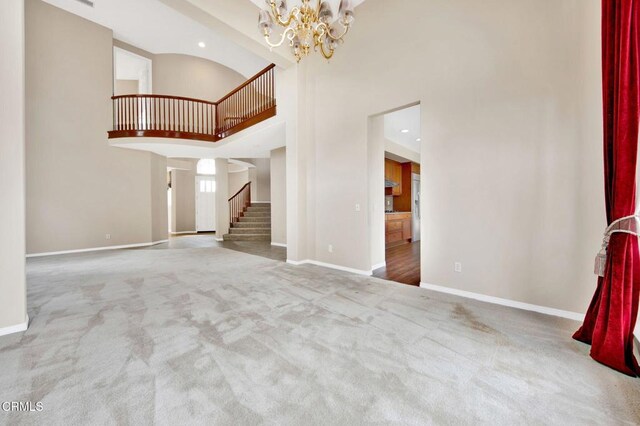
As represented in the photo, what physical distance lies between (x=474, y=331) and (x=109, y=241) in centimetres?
799

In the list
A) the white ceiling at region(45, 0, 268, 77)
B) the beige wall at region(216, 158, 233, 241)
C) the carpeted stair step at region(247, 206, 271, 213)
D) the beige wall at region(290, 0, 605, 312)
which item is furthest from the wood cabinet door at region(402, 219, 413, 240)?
the white ceiling at region(45, 0, 268, 77)

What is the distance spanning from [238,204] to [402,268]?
22.7 ft

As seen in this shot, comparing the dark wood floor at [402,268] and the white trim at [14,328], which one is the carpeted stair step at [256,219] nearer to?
the dark wood floor at [402,268]

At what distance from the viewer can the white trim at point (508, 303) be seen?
2283 mm

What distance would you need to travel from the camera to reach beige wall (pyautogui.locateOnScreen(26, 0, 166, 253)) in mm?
5320

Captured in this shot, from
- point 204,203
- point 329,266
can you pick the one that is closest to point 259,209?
point 204,203

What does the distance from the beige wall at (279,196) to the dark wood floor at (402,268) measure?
3120mm

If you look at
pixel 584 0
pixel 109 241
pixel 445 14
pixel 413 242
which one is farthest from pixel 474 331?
pixel 109 241

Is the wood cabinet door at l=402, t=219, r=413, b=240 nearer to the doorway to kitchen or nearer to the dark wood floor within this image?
the doorway to kitchen

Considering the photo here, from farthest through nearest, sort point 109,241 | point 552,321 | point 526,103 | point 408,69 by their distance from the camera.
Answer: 1. point 109,241
2. point 408,69
3. point 526,103
4. point 552,321

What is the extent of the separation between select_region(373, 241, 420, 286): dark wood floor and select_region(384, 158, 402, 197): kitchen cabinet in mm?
2667

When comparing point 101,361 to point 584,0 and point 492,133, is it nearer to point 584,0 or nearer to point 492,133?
point 492,133

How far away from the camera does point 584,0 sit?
7.17ft

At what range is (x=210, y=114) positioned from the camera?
24.6 ft
